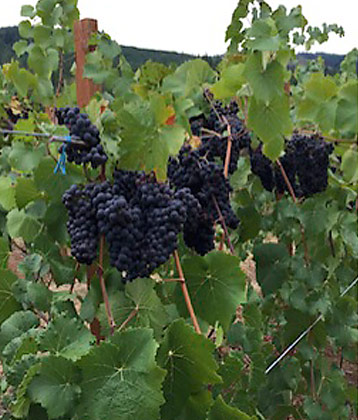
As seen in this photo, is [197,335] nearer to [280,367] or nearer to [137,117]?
[137,117]

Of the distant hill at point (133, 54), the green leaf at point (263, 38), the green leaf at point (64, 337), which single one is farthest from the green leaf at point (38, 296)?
the distant hill at point (133, 54)

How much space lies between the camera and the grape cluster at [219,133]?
7.08 ft

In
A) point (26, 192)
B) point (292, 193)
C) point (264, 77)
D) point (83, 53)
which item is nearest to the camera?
point (264, 77)

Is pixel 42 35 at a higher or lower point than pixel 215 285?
higher

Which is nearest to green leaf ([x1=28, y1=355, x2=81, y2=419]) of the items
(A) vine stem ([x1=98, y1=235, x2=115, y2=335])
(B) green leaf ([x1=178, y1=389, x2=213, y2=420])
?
(A) vine stem ([x1=98, y1=235, x2=115, y2=335])

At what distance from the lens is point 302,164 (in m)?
2.40

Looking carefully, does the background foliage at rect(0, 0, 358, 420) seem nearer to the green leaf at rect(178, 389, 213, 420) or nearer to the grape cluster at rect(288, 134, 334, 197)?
the green leaf at rect(178, 389, 213, 420)

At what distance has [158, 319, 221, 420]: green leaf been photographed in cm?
147

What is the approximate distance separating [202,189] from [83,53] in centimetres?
73

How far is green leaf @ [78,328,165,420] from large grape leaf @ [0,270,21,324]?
60 centimetres

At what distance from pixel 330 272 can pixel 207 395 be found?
53.1 inches

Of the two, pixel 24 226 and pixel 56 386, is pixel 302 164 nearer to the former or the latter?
pixel 24 226

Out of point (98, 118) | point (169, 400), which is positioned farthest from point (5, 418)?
point (98, 118)

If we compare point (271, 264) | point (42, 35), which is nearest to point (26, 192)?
point (271, 264)
